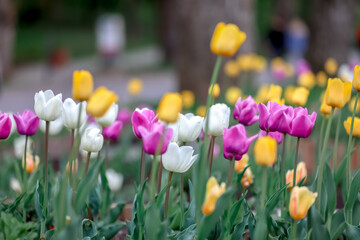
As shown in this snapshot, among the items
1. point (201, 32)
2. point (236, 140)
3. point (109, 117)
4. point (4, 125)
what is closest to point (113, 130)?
point (109, 117)

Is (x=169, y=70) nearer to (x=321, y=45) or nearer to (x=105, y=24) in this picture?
(x=105, y=24)

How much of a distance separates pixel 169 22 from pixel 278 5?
5652 millimetres

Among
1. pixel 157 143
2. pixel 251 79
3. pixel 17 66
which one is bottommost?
pixel 17 66

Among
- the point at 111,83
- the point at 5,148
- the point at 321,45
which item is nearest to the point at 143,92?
the point at 111,83

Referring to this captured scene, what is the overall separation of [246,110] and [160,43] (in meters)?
16.7


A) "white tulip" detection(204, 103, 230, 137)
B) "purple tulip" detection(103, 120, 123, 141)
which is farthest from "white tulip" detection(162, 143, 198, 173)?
"purple tulip" detection(103, 120, 123, 141)

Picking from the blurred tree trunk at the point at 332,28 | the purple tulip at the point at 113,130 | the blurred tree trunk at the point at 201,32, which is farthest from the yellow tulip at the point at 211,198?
the blurred tree trunk at the point at 332,28

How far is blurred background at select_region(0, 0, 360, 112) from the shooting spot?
7102mm

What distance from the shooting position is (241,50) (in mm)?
7117

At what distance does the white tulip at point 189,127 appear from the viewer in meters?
1.82

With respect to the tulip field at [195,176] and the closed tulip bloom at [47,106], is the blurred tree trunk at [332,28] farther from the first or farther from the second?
the closed tulip bloom at [47,106]

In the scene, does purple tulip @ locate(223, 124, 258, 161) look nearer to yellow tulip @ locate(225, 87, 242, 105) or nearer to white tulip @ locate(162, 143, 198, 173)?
white tulip @ locate(162, 143, 198, 173)

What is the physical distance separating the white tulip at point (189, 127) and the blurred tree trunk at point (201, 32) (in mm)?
5149

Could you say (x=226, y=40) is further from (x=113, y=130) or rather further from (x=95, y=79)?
(x=95, y=79)
